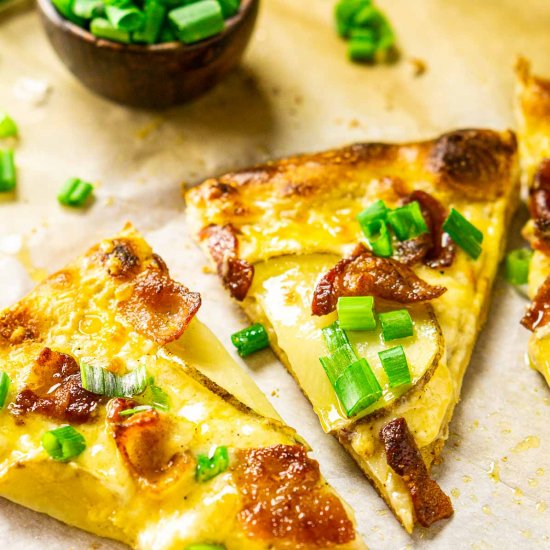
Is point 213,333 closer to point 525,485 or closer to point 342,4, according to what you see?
point 525,485

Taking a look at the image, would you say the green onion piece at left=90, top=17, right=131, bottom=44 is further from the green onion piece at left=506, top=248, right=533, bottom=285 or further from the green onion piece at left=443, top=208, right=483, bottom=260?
the green onion piece at left=506, top=248, right=533, bottom=285

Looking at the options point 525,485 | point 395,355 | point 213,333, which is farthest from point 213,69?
point 525,485

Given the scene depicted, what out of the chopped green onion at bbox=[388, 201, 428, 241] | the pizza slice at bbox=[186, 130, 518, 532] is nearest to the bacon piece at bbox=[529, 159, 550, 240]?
the pizza slice at bbox=[186, 130, 518, 532]

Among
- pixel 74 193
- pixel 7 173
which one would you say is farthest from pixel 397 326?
pixel 7 173

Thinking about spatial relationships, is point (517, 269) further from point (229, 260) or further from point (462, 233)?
point (229, 260)

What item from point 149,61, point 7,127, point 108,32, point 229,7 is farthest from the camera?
point 7,127

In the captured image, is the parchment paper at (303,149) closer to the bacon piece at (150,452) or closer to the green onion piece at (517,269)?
the green onion piece at (517,269)
